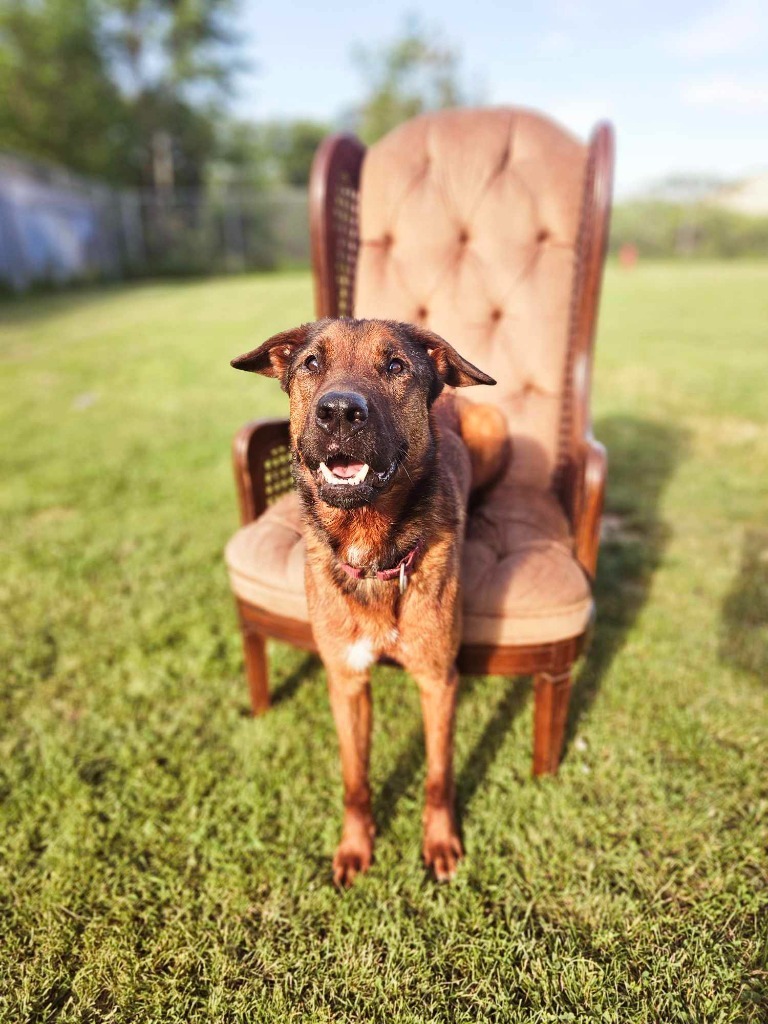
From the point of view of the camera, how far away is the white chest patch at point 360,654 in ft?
6.97

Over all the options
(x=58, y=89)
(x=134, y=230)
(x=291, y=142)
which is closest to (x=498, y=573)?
(x=134, y=230)

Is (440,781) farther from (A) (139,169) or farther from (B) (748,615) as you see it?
(A) (139,169)

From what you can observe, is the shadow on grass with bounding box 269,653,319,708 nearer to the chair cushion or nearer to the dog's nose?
the chair cushion

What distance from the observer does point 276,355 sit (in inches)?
86.6

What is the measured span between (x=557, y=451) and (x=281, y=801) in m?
2.21

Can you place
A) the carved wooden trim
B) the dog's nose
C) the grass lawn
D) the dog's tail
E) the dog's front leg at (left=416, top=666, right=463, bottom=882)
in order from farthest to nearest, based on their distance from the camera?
the carved wooden trim → the dog's tail → the dog's front leg at (left=416, top=666, right=463, bottom=882) → the grass lawn → the dog's nose

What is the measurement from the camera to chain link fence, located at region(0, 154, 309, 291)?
2016 centimetres

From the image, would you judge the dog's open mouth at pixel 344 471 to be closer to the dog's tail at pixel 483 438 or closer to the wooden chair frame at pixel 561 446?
the wooden chair frame at pixel 561 446

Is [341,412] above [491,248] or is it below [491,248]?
below

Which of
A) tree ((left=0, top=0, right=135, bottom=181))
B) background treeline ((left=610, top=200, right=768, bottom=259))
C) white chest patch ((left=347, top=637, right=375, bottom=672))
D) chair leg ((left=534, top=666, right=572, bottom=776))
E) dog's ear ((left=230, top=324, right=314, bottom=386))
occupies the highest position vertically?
tree ((left=0, top=0, right=135, bottom=181))

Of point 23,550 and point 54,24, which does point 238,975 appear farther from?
point 54,24

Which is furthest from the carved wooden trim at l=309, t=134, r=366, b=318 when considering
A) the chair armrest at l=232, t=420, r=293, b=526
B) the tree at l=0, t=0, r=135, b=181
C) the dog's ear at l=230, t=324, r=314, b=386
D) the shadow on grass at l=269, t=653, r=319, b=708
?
the tree at l=0, t=0, r=135, b=181

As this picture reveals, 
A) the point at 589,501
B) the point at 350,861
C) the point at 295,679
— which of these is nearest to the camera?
the point at 350,861

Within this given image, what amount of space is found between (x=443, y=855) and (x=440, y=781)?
27cm
